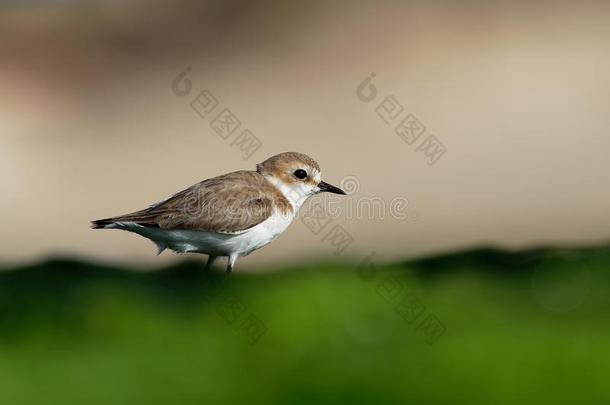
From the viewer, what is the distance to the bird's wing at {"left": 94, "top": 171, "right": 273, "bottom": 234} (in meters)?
5.14

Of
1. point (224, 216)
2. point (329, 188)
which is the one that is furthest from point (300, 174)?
point (224, 216)

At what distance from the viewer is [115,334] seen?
351cm

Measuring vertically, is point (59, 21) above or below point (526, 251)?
above

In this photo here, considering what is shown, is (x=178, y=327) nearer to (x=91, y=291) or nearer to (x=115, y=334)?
(x=115, y=334)

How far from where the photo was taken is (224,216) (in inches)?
202

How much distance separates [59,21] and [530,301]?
28.8 ft

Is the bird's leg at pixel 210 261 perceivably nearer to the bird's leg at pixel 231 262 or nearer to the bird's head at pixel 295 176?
the bird's leg at pixel 231 262

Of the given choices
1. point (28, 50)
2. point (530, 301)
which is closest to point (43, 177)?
point (28, 50)

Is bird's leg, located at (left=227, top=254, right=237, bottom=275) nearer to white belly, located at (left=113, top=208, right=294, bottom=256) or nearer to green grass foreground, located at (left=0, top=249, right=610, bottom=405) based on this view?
white belly, located at (left=113, top=208, right=294, bottom=256)

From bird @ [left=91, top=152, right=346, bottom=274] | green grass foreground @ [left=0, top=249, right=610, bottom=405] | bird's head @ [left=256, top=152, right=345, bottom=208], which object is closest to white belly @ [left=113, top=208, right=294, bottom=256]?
bird @ [left=91, top=152, right=346, bottom=274]

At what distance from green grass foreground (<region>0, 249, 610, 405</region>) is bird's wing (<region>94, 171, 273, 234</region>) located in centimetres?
79

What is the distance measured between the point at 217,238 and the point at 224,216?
12 cm

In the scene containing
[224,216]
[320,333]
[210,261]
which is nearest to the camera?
[320,333]

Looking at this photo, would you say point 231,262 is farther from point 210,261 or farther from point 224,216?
point 224,216
